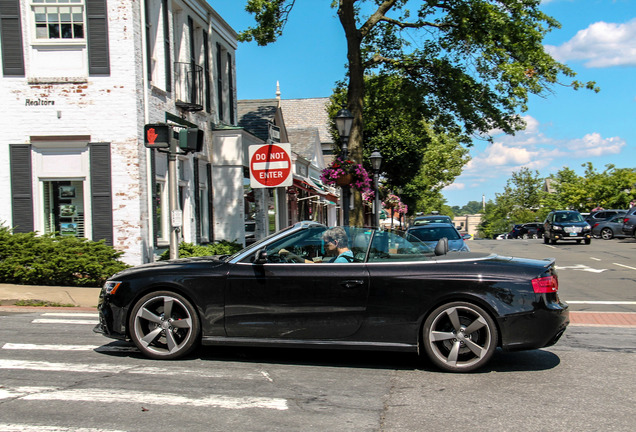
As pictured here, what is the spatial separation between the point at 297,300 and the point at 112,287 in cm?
195

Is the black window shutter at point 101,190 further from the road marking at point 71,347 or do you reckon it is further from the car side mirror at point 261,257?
the car side mirror at point 261,257

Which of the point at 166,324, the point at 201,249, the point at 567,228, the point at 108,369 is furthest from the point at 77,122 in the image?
the point at 567,228

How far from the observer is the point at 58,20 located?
1359cm

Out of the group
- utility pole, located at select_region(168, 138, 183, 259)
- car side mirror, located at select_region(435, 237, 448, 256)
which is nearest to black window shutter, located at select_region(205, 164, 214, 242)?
utility pole, located at select_region(168, 138, 183, 259)

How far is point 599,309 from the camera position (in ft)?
35.2

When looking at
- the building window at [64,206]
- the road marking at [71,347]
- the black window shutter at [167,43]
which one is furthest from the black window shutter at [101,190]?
the road marking at [71,347]

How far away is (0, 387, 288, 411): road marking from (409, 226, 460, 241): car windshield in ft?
41.1

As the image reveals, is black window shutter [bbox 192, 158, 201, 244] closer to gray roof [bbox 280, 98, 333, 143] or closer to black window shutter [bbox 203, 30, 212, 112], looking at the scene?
black window shutter [bbox 203, 30, 212, 112]

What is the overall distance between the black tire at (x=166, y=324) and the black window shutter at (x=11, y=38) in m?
9.61

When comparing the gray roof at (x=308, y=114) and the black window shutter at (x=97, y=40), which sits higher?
the gray roof at (x=308, y=114)

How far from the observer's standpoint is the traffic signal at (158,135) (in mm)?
9961

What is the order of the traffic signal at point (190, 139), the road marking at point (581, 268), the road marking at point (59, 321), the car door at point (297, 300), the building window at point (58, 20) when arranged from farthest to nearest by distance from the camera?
the road marking at point (581, 268) → the building window at point (58, 20) → the traffic signal at point (190, 139) → the road marking at point (59, 321) → the car door at point (297, 300)

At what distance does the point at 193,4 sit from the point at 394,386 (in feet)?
48.5

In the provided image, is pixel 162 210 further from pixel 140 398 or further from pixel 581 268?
pixel 581 268
